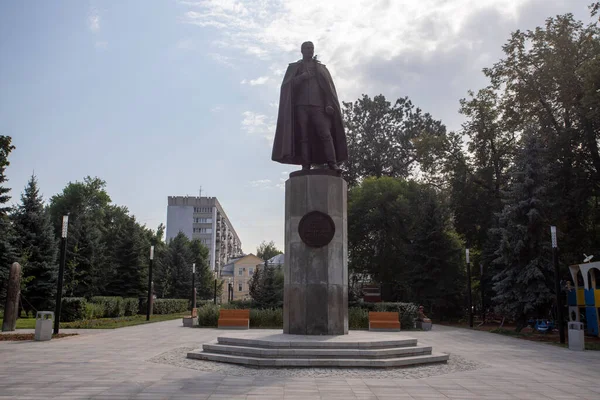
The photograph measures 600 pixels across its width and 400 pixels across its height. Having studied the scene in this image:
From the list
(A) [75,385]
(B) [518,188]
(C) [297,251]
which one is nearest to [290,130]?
(C) [297,251]

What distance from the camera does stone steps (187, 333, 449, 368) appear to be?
9.05m

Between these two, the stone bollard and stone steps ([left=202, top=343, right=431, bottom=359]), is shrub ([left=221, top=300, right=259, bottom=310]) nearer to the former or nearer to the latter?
the stone bollard

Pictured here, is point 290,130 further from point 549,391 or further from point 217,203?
point 217,203

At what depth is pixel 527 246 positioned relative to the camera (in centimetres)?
2206

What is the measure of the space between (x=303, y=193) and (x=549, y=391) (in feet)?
21.8

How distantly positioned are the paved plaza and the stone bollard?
6294 mm

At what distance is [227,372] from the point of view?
854 centimetres

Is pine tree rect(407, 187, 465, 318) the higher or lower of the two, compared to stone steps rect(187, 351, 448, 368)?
higher

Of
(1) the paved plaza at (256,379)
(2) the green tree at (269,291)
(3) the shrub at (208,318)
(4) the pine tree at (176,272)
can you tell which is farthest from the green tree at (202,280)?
(1) the paved plaza at (256,379)

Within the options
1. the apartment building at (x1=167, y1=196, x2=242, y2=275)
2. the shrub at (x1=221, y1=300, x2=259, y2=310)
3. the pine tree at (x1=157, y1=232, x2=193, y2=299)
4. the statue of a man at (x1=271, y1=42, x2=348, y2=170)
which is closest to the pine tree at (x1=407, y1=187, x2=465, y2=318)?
the shrub at (x1=221, y1=300, x2=259, y2=310)

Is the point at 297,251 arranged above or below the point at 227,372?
above

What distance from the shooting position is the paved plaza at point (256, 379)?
6742mm

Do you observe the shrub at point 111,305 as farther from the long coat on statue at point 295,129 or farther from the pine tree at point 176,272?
the long coat on statue at point 295,129

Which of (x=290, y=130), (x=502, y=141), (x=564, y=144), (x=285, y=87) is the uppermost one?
(x=502, y=141)
